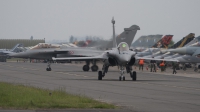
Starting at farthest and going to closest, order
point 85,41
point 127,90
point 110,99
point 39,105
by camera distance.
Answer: point 85,41 < point 127,90 < point 110,99 < point 39,105

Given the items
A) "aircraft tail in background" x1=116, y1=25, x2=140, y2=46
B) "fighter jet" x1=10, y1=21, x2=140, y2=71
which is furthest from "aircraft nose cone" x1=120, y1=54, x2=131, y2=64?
"aircraft tail in background" x1=116, y1=25, x2=140, y2=46

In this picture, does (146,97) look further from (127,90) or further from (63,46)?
(63,46)

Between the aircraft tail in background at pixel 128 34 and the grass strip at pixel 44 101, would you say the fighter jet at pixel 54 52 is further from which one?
the grass strip at pixel 44 101

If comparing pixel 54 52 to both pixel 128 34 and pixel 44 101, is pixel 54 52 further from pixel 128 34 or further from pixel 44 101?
pixel 44 101

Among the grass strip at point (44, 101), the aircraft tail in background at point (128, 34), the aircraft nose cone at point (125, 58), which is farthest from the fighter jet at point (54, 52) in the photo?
the grass strip at point (44, 101)

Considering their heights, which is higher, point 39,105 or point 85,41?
point 85,41

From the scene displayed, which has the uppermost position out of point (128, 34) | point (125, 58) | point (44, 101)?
point (128, 34)

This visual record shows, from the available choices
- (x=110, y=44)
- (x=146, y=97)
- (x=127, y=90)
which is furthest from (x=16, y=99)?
(x=110, y=44)

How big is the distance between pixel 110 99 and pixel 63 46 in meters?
29.4

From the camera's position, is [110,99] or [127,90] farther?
[127,90]

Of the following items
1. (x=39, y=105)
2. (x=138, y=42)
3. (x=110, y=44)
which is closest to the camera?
(x=39, y=105)

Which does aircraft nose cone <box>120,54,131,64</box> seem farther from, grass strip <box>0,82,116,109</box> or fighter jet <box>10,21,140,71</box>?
fighter jet <box>10,21,140,71</box>

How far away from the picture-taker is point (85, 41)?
52.8 metres

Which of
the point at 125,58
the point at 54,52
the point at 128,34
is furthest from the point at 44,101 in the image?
the point at 128,34
